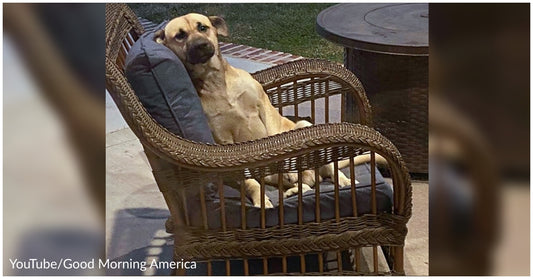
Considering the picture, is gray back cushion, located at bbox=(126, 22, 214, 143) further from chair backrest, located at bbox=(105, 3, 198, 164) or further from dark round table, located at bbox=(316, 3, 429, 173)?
dark round table, located at bbox=(316, 3, 429, 173)

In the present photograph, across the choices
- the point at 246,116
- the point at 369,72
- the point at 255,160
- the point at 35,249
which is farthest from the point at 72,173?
the point at 369,72

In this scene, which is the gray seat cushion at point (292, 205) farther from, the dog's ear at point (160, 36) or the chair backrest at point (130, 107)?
the dog's ear at point (160, 36)

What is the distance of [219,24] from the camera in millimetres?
2439

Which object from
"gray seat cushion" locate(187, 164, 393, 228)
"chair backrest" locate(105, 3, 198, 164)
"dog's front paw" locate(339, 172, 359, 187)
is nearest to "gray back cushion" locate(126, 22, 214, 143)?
"chair backrest" locate(105, 3, 198, 164)

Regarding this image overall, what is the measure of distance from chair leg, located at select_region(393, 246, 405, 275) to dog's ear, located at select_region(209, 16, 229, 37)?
2.69ft

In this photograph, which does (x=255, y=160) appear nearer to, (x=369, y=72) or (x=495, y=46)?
(x=495, y=46)

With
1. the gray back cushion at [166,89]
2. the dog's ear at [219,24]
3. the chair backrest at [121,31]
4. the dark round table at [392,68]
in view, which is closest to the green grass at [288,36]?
the dark round table at [392,68]

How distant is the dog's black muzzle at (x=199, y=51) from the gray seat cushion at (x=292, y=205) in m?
0.38

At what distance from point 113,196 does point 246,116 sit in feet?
2.12

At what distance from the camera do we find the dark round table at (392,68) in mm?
3078

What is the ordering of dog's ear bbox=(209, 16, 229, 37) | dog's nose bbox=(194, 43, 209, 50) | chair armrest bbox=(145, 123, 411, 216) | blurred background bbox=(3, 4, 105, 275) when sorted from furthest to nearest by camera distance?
dog's ear bbox=(209, 16, 229, 37)
dog's nose bbox=(194, 43, 209, 50)
chair armrest bbox=(145, 123, 411, 216)
blurred background bbox=(3, 4, 105, 275)

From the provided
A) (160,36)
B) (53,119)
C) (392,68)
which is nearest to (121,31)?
(160,36)

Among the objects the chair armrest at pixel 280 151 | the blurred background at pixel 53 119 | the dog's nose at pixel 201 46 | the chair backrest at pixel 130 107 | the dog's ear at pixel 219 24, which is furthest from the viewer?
the dog's ear at pixel 219 24

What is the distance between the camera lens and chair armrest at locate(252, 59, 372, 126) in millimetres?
2881
